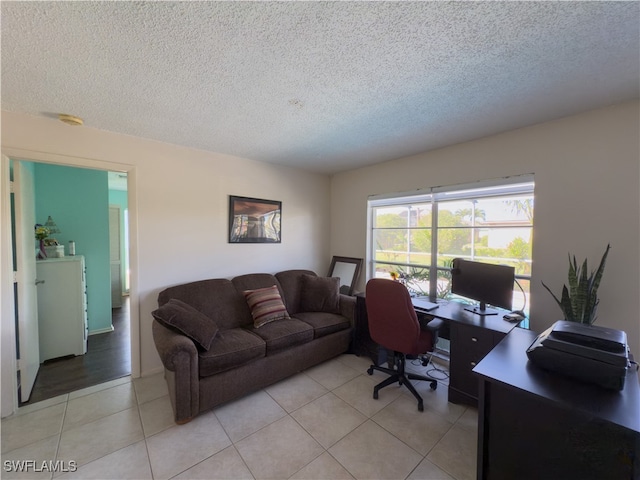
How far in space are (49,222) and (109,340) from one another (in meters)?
1.72

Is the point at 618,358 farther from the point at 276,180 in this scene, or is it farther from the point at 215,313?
the point at 276,180

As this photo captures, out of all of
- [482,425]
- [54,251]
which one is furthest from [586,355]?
[54,251]

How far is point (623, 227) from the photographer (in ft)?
6.12

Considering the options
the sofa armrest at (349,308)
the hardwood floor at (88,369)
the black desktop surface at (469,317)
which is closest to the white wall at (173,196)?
the hardwood floor at (88,369)

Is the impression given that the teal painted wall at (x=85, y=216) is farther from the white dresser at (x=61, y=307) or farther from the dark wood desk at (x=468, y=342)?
the dark wood desk at (x=468, y=342)

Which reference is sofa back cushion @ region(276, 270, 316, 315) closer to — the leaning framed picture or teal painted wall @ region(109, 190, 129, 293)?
the leaning framed picture

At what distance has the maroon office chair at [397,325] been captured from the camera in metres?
2.13

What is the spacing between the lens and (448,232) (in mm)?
2957

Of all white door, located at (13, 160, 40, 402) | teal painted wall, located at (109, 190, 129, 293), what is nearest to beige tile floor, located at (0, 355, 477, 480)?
white door, located at (13, 160, 40, 402)

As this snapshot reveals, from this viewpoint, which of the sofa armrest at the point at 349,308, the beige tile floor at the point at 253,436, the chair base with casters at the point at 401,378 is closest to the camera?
the beige tile floor at the point at 253,436

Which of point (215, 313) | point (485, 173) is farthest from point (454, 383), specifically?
point (215, 313)

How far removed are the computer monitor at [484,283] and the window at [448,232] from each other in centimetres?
34

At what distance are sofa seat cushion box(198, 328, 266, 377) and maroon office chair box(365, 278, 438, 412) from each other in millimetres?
1090

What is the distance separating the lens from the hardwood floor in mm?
2371
